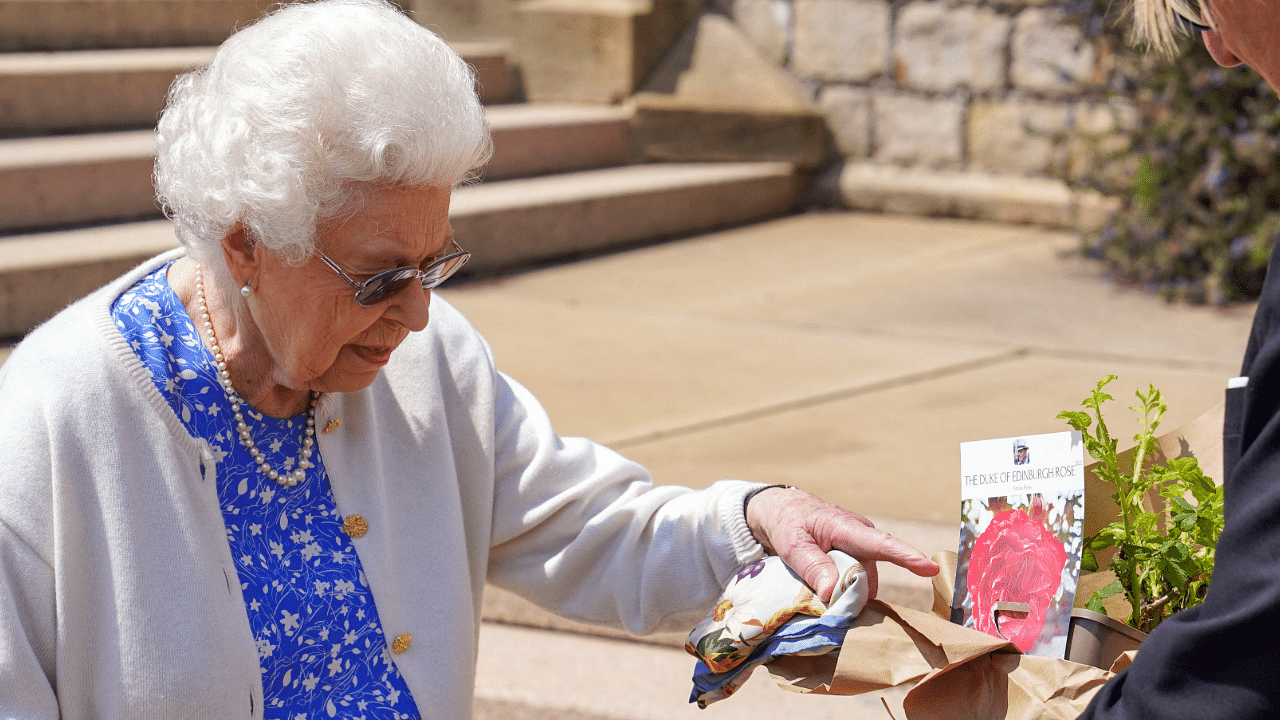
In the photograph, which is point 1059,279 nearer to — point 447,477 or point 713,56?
point 713,56

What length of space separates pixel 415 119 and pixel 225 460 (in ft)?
1.60

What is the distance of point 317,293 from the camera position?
1651mm

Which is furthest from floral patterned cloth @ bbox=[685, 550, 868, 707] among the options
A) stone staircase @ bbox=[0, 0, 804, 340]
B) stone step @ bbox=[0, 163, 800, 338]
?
stone staircase @ bbox=[0, 0, 804, 340]

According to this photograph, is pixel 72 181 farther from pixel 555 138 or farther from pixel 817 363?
pixel 817 363

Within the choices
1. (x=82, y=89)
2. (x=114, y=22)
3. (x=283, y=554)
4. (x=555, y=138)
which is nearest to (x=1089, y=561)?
(x=283, y=554)

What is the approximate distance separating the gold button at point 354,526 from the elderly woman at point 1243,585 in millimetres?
987

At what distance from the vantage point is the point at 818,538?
1672 mm

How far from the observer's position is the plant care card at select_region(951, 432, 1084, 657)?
1342 millimetres

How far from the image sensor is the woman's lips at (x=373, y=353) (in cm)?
171

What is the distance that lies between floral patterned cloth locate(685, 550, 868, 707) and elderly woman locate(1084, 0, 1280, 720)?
1.29 feet

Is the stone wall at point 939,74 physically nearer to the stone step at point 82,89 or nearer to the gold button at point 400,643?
the stone step at point 82,89

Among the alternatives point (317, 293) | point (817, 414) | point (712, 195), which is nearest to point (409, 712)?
point (317, 293)

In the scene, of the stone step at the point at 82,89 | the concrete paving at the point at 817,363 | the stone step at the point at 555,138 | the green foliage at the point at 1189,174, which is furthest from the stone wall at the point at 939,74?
→ the stone step at the point at 82,89

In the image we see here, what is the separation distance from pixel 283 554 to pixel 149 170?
4181 millimetres
